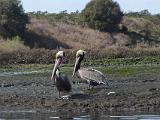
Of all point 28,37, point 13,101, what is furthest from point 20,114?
point 28,37

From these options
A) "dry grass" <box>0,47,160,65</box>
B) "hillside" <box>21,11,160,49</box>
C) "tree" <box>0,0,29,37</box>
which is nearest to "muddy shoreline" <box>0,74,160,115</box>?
"dry grass" <box>0,47,160,65</box>

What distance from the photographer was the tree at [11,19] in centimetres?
7225

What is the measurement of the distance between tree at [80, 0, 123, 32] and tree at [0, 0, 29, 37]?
12.9 meters

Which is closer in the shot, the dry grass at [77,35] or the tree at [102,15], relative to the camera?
the dry grass at [77,35]

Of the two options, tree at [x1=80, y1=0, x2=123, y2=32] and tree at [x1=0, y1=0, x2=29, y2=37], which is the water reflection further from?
tree at [x1=80, y1=0, x2=123, y2=32]

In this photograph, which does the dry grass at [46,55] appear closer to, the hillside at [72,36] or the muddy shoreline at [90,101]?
the hillside at [72,36]

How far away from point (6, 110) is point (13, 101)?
1.80 metres

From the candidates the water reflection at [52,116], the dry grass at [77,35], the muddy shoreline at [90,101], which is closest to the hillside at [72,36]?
the dry grass at [77,35]

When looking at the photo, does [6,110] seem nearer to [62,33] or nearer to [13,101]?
[13,101]

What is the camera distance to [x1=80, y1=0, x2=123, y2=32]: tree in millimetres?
84625

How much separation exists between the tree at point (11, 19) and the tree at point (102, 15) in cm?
1289

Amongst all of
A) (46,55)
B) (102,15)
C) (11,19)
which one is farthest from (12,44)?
(102,15)

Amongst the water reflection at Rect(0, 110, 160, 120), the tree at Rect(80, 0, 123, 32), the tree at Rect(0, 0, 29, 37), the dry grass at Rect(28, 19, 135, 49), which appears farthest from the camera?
the tree at Rect(80, 0, 123, 32)

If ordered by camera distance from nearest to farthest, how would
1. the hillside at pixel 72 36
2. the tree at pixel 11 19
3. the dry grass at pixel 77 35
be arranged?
the tree at pixel 11 19 → the hillside at pixel 72 36 → the dry grass at pixel 77 35
